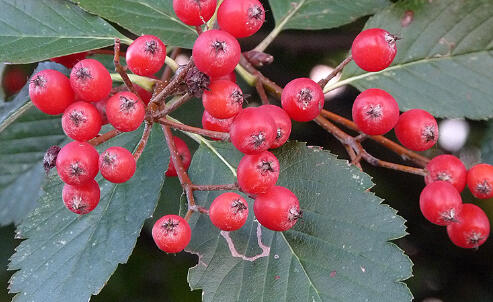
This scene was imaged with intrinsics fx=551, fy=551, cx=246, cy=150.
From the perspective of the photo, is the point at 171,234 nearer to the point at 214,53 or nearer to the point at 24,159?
the point at 214,53

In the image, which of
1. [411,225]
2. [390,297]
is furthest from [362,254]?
[411,225]

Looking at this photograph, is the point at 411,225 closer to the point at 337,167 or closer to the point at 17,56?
the point at 337,167

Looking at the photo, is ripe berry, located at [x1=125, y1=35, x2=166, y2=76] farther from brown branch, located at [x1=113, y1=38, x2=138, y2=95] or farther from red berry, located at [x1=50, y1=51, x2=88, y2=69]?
red berry, located at [x1=50, y1=51, x2=88, y2=69]

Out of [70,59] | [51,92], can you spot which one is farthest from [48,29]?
[51,92]

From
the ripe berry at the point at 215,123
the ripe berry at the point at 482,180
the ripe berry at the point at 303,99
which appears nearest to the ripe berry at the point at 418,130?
the ripe berry at the point at 482,180

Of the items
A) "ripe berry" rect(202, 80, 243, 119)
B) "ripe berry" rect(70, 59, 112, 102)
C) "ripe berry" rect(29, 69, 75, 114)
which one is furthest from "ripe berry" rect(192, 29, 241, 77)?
"ripe berry" rect(29, 69, 75, 114)
